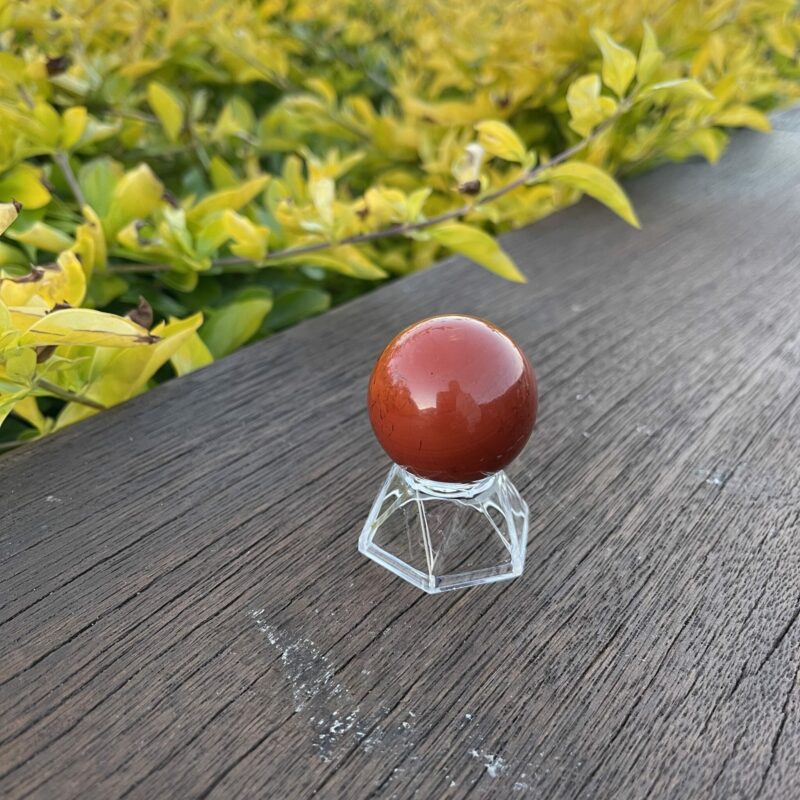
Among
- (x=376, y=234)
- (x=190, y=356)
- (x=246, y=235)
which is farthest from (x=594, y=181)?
(x=190, y=356)

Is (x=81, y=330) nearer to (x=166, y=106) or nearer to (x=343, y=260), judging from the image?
(x=343, y=260)

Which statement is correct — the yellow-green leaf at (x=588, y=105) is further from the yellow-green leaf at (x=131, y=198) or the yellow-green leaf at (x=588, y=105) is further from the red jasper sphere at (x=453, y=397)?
the yellow-green leaf at (x=131, y=198)

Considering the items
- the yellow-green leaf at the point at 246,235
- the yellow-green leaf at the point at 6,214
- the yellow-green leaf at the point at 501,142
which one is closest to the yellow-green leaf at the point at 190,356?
the yellow-green leaf at the point at 246,235

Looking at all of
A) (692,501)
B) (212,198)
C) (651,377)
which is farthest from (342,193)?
(692,501)

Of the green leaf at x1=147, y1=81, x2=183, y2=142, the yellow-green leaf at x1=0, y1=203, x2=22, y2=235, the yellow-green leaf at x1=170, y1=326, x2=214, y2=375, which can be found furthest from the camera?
the green leaf at x1=147, y1=81, x2=183, y2=142

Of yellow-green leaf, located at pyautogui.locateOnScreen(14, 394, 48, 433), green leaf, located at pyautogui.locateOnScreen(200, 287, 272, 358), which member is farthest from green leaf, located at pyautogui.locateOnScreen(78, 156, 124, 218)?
yellow-green leaf, located at pyautogui.locateOnScreen(14, 394, 48, 433)

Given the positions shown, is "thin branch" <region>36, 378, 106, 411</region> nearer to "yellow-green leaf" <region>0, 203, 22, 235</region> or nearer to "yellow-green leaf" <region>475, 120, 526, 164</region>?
"yellow-green leaf" <region>0, 203, 22, 235</region>

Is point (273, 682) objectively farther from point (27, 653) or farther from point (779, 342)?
point (779, 342)
